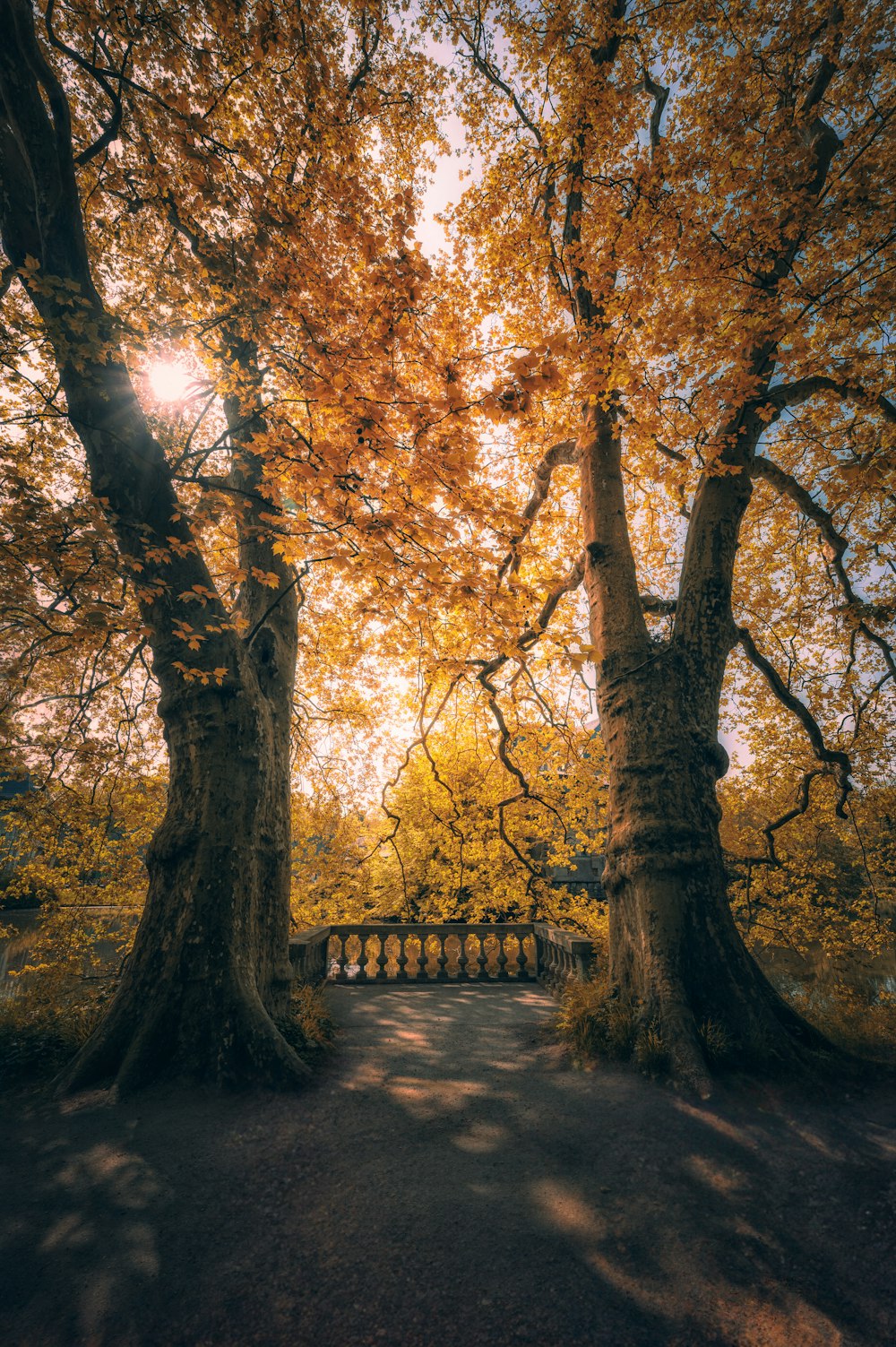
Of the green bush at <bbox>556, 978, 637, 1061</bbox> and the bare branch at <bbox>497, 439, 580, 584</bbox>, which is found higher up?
the bare branch at <bbox>497, 439, 580, 584</bbox>

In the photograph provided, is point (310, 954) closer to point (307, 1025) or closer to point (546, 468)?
point (307, 1025)

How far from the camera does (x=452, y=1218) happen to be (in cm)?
287

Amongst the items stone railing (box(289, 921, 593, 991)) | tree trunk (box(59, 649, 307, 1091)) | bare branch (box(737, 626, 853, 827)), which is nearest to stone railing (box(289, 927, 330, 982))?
stone railing (box(289, 921, 593, 991))

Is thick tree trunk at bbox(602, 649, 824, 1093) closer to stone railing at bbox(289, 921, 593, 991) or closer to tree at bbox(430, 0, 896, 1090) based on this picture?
tree at bbox(430, 0, 896, 1090)

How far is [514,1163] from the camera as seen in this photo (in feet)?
11.1

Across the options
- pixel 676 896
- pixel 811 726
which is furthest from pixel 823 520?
pixel 676 896

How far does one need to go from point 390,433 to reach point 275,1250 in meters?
4.78

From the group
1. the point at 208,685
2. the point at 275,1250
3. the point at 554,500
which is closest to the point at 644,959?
the point at 275,1250

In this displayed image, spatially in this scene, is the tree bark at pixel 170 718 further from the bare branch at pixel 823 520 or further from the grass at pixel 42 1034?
the bare branch at pixel 823 520

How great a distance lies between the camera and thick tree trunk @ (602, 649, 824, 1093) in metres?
4.44

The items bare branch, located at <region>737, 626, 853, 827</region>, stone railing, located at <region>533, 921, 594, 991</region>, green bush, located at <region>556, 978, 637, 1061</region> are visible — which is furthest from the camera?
stone railing, located at <region>533, 921, 594, 991</region>

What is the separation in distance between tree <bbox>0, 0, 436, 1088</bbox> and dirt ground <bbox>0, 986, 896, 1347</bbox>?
792 millimetres

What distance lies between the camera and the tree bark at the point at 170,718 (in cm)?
415

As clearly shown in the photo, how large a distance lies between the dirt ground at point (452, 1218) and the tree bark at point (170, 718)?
0.43 m
